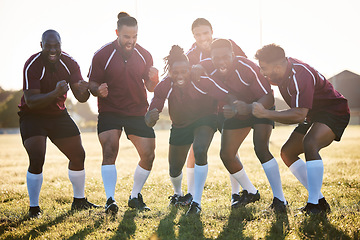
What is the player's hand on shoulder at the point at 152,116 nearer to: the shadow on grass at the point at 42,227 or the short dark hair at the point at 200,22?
the short dark hair at the point at 200,22

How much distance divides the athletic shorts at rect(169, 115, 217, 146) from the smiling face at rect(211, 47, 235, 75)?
75 centimetres

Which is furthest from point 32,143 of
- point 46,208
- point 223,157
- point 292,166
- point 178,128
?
point 292,166

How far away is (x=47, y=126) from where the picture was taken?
5.33 metres

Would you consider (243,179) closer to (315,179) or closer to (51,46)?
(315,179)

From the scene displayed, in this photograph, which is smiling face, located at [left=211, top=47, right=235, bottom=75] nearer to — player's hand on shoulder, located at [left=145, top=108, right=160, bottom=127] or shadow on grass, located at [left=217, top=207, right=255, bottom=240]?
player's hand on shoulder, located at [left=145, top=108, right=160, bottom=127]

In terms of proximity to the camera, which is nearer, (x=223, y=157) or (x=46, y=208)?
(x=223, y=157)

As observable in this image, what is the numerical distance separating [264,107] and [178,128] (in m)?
1.30

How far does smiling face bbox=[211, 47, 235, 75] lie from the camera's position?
16.0 ft

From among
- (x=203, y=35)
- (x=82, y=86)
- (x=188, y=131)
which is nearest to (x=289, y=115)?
(x=188, y=131)

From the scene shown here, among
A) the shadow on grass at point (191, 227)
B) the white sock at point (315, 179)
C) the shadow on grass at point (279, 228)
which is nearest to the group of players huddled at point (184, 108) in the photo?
the white sock at point (315, 179)

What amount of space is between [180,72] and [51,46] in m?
1.77

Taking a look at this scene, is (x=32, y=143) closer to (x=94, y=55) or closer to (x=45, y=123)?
(x=45, y=123)

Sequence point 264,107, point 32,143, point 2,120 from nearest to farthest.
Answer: point 264,107 < point 32,143 < point 2,120

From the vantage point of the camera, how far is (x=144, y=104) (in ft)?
18.6
